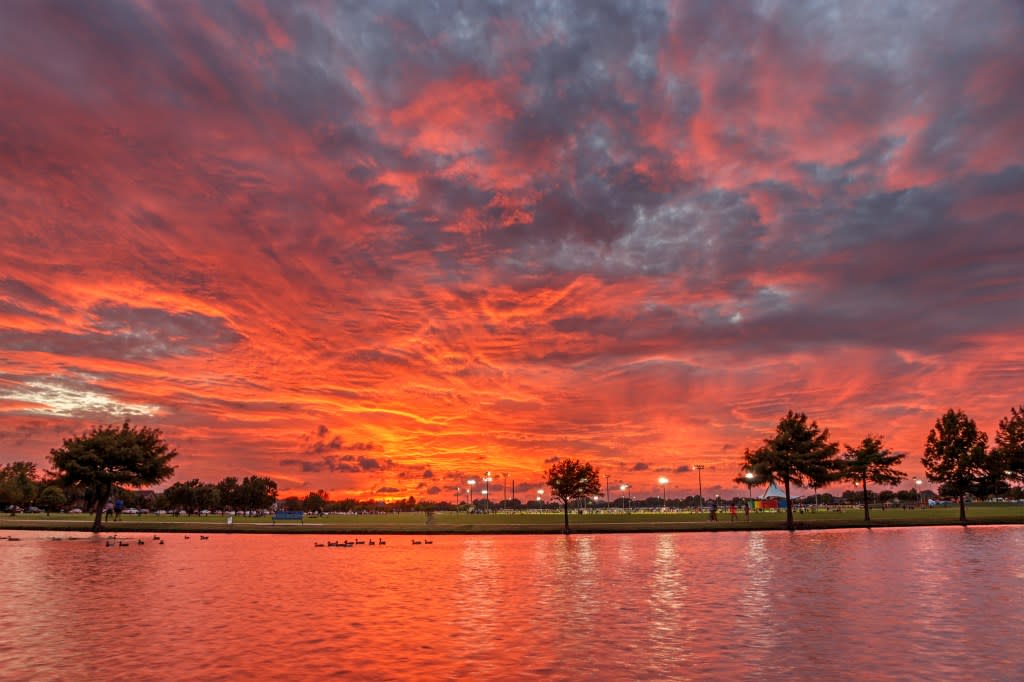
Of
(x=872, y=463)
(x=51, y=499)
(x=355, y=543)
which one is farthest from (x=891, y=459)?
(x=51, y=499)

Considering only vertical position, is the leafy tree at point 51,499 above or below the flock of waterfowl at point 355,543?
above

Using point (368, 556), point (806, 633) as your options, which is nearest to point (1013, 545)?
point (806, 633)

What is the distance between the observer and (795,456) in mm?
72938

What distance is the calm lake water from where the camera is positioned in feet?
45.0

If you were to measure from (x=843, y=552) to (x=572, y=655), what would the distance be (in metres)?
31.5

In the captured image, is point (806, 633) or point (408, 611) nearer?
point (806, 633)

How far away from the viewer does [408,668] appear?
13734 mm

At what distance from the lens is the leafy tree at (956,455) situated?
3083 inches

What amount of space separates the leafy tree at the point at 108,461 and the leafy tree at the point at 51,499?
106 metres

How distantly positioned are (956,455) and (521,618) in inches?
3065

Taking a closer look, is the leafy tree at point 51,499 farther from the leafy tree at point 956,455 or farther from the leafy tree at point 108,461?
the leafy tree at point 956,455

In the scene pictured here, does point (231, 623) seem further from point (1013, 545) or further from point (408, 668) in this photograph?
point (1013, 545)

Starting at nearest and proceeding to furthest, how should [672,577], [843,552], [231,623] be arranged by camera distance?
[231,623] < [672,577] < [843,552]

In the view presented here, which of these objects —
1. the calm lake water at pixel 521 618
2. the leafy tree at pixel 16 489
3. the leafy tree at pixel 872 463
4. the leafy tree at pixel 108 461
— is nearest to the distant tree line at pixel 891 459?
the leafy tree at pixel 872 463
